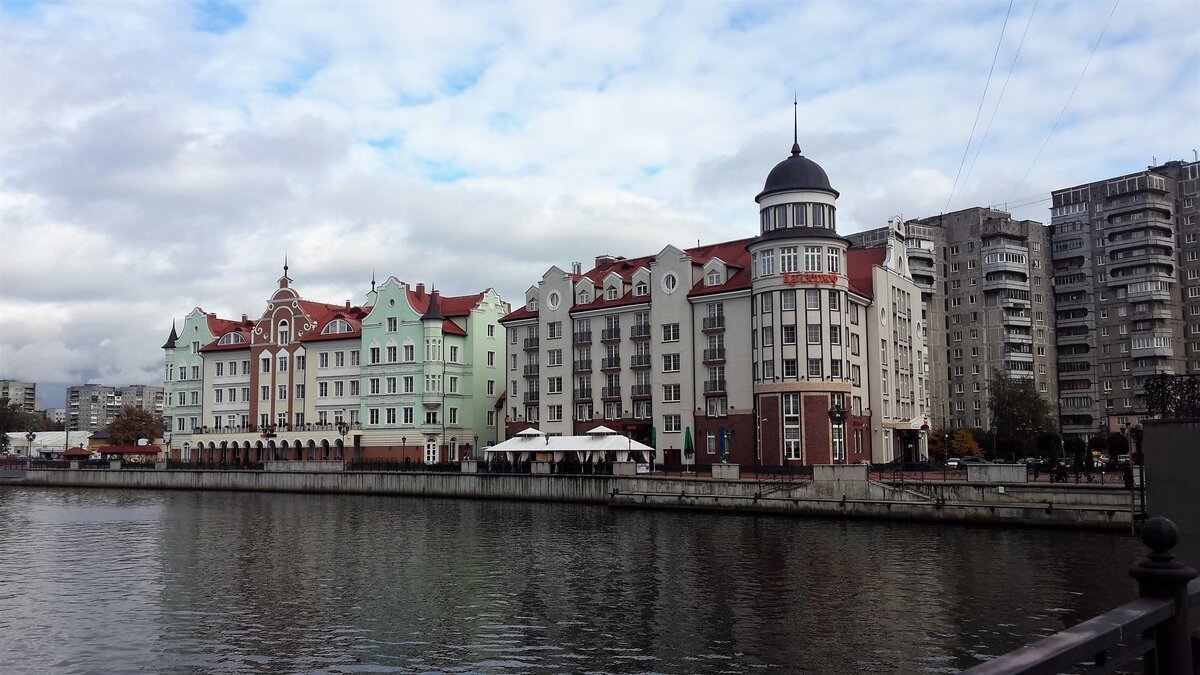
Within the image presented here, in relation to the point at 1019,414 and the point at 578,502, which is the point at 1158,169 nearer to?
the point at 1019,414

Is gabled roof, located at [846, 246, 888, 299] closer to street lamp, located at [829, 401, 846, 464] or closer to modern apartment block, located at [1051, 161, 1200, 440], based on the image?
street lamp, located at [829, 401, 846, 464]

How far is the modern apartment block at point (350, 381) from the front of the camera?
91.6 metres

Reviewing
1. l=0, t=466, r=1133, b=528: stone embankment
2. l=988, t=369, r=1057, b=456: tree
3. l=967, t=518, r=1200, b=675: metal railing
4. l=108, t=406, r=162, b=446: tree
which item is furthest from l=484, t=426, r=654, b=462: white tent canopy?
l=108, t=406, r=162, b=446: tree

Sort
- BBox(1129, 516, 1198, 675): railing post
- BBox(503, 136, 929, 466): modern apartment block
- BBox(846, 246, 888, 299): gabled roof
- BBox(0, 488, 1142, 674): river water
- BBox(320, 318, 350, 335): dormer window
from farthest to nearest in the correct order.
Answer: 1. BBox(320, 318, 350, 335): dormer window
2. BBox(846, 246, 888, 299): gabled roof
3. BBox(503, 136, 929, 466): modern apartment block
4. BBox(0, 488, 1142, 674): river water
5. BBox(1129, 516, 1198, 675): railing post

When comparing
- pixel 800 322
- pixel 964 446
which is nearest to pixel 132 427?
pixel 800 322

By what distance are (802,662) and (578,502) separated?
4537 cm

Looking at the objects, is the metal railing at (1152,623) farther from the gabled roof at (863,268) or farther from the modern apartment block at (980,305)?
the modern apartment block at (980,305)

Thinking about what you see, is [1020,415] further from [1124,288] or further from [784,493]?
[784,493]

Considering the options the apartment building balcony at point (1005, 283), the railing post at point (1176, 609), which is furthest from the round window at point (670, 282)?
the railing post at point (1176, 609)

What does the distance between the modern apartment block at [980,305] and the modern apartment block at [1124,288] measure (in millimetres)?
2562

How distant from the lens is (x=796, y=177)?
229 ft

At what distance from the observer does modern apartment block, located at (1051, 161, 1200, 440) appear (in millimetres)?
109312

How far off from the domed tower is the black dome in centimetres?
7

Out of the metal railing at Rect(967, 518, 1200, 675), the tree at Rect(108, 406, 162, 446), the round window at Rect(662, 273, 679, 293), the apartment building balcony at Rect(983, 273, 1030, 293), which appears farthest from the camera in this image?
the tree at Rect(108, 406, 162, 446)
